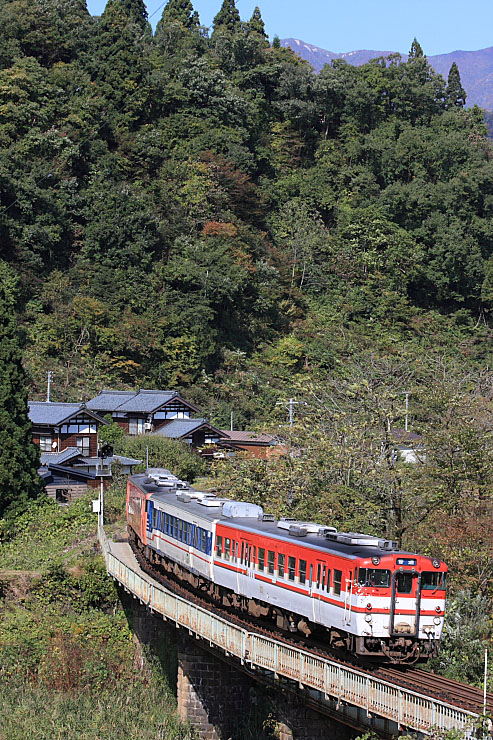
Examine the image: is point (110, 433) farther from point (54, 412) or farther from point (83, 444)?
point (54, 412)

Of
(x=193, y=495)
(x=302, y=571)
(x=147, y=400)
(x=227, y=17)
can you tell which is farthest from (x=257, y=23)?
(x=302, y=571)

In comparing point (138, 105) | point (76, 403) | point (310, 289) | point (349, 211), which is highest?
point (138, 105)

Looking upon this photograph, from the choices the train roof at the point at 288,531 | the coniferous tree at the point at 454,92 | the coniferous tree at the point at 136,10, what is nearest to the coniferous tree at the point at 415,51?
the coniferous tree at the point at 454,92

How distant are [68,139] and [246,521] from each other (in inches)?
1481

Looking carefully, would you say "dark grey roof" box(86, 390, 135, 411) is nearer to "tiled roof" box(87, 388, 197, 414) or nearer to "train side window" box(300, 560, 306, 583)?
"tiled roof" box(87, 388, 197, 414)

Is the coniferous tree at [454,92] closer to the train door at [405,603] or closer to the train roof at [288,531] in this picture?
the train roof at [288,531]

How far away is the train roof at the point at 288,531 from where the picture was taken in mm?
16438

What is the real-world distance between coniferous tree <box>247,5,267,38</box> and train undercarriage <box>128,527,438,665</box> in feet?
186

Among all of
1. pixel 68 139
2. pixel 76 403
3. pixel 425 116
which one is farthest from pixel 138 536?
pixel 425 116

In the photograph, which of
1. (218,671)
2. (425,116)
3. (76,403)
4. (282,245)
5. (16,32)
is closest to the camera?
(218,671)

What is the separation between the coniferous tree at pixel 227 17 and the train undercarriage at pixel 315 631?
57966 millimetres

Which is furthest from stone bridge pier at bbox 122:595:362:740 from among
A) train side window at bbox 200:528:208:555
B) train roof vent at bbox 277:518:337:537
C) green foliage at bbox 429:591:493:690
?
train roof vent at bbox 277:518:337:537

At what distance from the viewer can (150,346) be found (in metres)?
49.7

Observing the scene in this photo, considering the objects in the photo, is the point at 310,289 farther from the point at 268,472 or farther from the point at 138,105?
the point at 268,472
